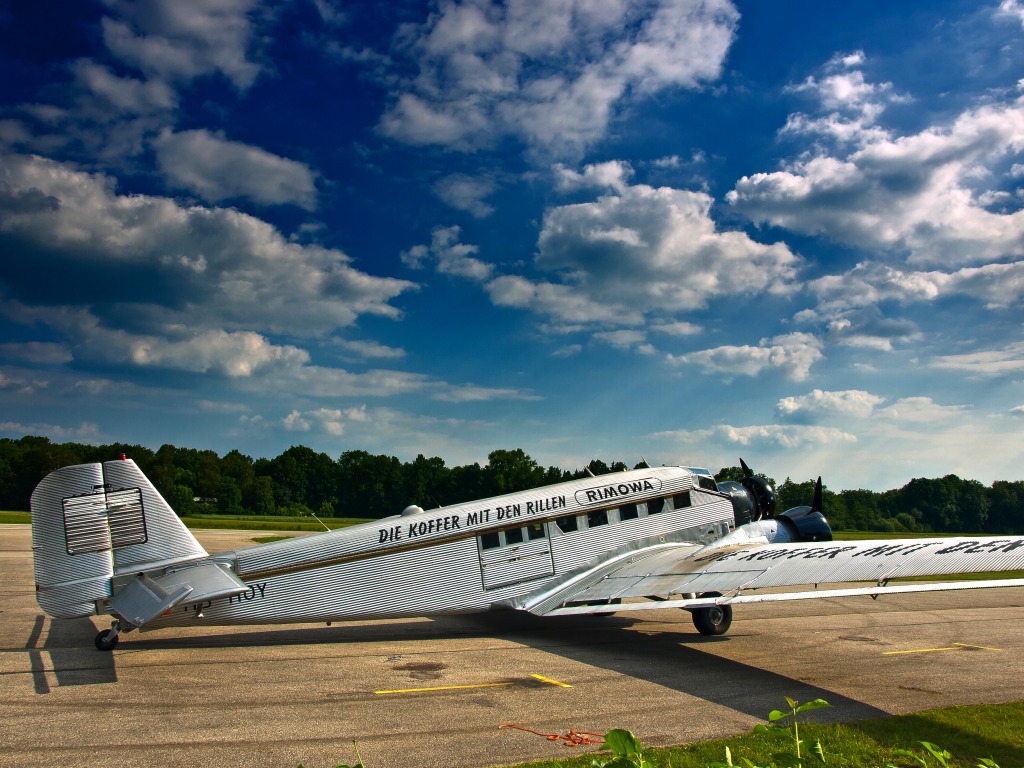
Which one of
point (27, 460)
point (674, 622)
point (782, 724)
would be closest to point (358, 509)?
point (27, 460)

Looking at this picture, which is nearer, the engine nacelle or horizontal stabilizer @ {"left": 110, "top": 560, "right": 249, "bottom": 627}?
horizontal stabilizer @ {"left": 110, "top": 560, "right": 249, "bottom": 627}

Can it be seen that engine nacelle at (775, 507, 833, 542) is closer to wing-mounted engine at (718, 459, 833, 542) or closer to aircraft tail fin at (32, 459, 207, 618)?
wing-mounted engine at (718, 459, 833, 542)

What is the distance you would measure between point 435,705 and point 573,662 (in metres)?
3.69

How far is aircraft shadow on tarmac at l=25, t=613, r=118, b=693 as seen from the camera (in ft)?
34.5

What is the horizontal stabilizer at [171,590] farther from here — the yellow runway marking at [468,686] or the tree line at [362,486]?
the tree line at [362,486]

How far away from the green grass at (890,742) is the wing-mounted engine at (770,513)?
7.66 metres

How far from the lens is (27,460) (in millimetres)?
98500

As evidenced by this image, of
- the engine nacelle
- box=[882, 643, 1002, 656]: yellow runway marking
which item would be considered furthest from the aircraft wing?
the engine nacelle

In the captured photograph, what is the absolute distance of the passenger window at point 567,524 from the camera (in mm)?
14914

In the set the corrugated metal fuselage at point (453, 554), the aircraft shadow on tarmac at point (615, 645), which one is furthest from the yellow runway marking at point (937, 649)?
the corrugated metal fuselage at point (453, 554)

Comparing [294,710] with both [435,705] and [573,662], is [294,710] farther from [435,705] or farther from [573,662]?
[573,662]

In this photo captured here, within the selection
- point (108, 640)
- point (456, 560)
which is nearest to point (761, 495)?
point (456, 560)

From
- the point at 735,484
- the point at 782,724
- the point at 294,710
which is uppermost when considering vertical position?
the point at 735,484

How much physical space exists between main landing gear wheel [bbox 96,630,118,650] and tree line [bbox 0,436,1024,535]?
78.2 m
